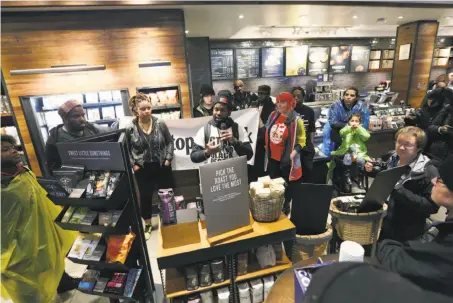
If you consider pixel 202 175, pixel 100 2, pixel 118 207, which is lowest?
pixel 118 207

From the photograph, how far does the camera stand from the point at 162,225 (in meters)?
1.79

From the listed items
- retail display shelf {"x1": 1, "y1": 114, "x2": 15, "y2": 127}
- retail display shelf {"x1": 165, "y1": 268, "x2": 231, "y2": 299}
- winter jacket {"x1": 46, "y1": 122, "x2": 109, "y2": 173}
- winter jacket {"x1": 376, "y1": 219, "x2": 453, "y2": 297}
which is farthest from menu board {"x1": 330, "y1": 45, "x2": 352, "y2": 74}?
winter jacket {"x1": 376, "y1": 219, "x2": 453, "y2": 297}

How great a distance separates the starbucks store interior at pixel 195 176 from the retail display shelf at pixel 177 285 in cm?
1

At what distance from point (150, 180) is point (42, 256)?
1.42 metres

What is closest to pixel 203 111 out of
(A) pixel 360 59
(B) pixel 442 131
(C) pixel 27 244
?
(C) pixel 27 244

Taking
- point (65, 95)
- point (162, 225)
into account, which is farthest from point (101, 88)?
point (162, 225)

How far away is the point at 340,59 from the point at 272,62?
2577mm

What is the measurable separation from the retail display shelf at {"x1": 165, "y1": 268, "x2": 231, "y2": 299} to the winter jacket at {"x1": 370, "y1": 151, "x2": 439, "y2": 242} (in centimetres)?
145

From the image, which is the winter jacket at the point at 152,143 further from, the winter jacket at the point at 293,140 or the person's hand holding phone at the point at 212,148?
the winter jacket at the point at 293,140

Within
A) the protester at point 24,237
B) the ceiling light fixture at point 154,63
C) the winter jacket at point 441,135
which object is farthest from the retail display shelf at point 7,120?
the winter jacket at point 441,135

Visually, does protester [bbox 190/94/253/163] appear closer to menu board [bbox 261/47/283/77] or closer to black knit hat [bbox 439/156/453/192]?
black knit hat [bbox 439/156/453/192]

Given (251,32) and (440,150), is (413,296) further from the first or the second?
(251,32)

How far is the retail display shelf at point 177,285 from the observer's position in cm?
186

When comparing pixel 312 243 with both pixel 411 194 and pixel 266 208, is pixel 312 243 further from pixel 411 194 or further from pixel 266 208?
pixel 411 194
